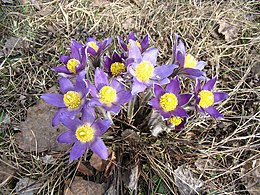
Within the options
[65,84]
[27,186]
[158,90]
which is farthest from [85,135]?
[27,186]

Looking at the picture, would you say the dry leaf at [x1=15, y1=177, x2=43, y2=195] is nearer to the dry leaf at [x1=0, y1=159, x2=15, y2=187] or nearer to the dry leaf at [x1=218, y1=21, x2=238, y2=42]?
the dry leaf at [x1=0, y1=159, x2=15, y2=187]

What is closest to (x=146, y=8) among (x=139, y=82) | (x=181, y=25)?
(x=181, y=25)

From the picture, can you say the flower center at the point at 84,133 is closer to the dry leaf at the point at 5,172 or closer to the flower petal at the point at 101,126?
the flower petal at the point at 101,126

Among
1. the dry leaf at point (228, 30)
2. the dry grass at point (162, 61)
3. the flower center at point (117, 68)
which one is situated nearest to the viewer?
the flower center at point (117, 68)

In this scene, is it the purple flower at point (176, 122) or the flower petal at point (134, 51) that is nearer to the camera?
the flower petal at point (134, 51)

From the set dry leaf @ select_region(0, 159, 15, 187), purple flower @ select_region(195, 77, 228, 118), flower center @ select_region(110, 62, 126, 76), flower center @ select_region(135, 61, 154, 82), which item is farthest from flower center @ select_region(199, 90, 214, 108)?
dry leaf @ select_region(0, 159, 15, 187)

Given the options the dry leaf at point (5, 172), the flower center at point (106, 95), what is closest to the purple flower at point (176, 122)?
the flower center at point (106, 95)
